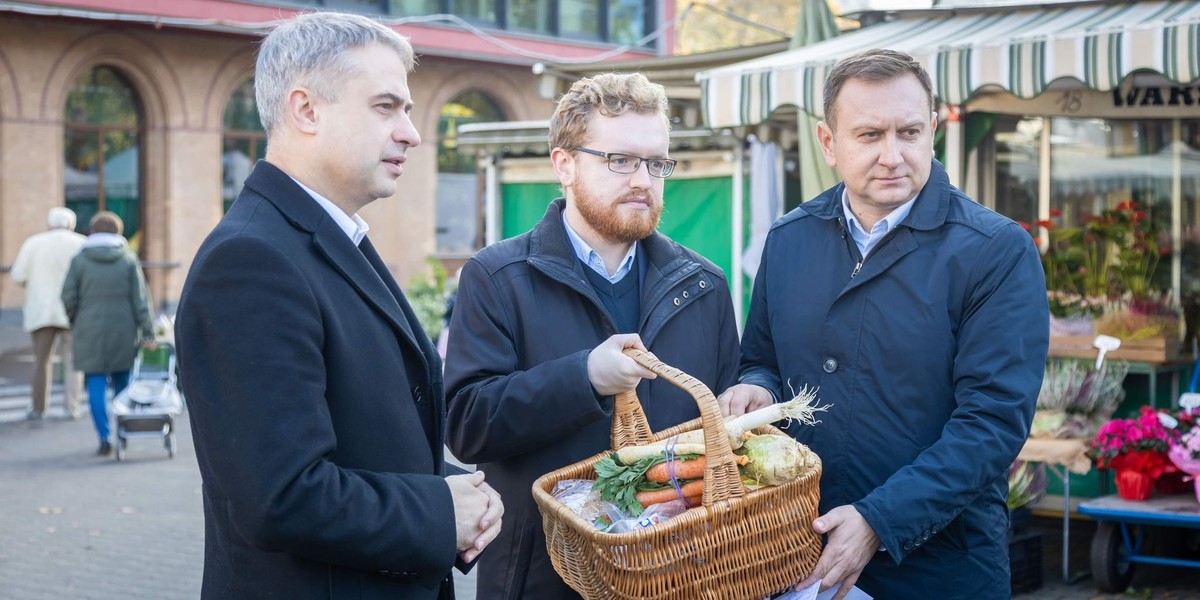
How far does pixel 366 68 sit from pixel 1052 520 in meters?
7.38

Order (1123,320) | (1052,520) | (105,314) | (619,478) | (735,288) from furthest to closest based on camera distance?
1. (105,314)
2. (735,288)
3. (1052,520)
4. (1123,320)
5. (619,478)

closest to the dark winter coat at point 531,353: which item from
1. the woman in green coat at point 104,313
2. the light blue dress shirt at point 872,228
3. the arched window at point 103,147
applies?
the light blue dress shirt at point 872,228

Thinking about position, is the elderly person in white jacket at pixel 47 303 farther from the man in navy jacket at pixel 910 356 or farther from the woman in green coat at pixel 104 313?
the man in navy jacket at pixel 910 356

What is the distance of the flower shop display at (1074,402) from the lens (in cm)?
686

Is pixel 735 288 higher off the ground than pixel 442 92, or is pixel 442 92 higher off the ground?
pixel 442 92

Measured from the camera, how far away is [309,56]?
232cm

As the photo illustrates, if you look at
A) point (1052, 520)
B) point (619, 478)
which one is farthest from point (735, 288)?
point (619, 478)

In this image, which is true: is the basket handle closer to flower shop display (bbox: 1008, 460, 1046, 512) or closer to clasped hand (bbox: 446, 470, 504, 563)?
clasped hand (bbox: 446, 470, 504, 563)

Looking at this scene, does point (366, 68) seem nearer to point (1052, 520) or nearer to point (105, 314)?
point (1052, 520)

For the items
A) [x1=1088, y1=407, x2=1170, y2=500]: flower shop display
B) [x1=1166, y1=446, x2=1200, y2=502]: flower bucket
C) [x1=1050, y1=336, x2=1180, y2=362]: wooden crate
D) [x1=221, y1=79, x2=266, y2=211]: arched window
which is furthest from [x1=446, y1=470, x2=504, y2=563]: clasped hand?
[x1=221, y1=79, x2=266, y2=211]: arched window

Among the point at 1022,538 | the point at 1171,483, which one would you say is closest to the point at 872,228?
the point at 1022,538

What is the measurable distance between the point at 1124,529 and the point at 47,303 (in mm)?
10564

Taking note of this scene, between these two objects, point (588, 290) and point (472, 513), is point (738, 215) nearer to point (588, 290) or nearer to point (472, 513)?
point (588, 290)

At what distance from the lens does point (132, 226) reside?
21984 mm
